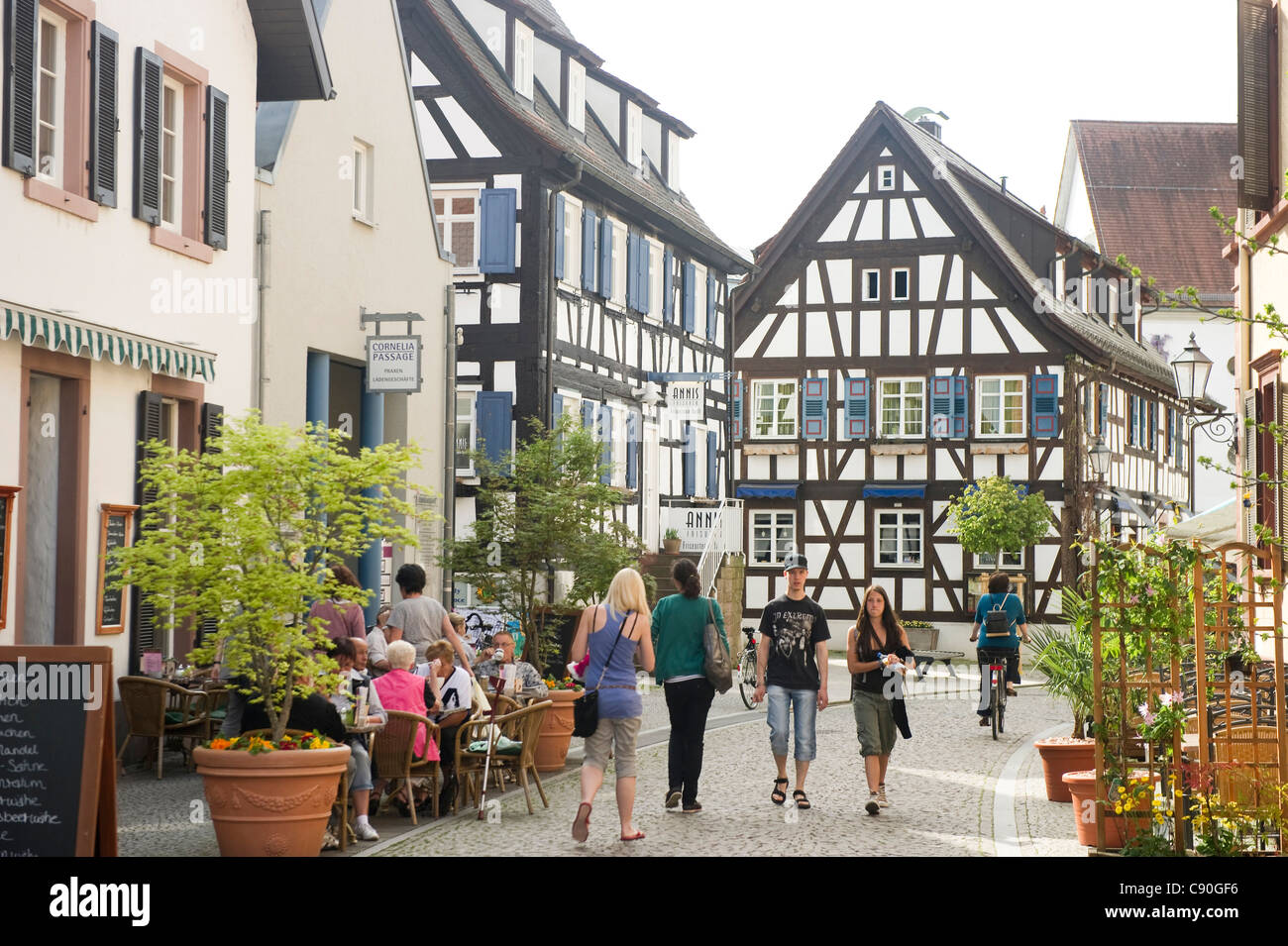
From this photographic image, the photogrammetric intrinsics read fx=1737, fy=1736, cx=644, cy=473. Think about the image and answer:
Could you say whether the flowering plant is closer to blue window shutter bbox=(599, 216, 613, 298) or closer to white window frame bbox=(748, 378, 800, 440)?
blue window shutter bbox=(599, 216, 613, 298)

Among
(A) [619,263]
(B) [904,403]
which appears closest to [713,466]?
(A) [619,263]

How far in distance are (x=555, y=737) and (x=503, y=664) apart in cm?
74

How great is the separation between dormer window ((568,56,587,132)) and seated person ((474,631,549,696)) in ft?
48.7

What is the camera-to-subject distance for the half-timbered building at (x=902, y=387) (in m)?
36.1

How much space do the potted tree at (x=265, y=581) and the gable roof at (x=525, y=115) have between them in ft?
49.6

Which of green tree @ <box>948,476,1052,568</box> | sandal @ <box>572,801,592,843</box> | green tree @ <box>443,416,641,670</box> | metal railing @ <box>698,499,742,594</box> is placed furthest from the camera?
green tree @ <box>948,476,1052,568</box>

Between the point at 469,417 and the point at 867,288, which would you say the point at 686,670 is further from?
the point at 867,288

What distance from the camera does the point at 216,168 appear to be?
1535 cm

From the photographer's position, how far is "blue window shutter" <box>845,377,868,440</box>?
122 feet

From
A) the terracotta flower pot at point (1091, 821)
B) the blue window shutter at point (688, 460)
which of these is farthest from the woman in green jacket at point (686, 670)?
the blue window shutter at point (688, 460)

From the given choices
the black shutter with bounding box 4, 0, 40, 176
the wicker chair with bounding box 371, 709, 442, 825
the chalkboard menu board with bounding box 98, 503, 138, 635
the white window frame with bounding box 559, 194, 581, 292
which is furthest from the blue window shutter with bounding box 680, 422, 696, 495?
the wicker chair with bounding box 371, 709, 442, 825

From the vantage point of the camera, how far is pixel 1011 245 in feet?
127
